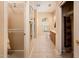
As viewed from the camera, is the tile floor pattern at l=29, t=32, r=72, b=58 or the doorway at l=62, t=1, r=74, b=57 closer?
the tile floor pattern at l=29, t=32, r=72, b=58

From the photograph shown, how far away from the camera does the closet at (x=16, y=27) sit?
5.43 metres

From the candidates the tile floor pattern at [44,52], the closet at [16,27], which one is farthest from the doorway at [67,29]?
the closet at [16,27]

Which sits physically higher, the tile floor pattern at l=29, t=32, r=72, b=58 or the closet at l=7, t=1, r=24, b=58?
the closet at l=7, t=1, r=24, b=58

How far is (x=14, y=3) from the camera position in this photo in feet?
17.8

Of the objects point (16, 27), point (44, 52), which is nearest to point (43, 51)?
point (44, 52)

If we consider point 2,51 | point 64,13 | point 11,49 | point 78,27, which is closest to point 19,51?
point 11,49

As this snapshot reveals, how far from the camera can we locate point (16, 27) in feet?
18.0

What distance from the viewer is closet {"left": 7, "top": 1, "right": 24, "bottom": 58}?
17.8 feet

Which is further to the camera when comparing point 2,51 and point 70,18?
point 70,18

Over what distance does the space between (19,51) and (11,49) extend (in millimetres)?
323

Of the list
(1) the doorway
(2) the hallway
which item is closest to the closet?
(2) the hallway

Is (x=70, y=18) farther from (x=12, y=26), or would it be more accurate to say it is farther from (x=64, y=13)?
(x=12, y=26)

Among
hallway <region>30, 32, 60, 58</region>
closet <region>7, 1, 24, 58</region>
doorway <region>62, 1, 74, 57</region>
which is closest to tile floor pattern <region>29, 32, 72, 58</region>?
hallway <region>30, 32, 60, 58</region>

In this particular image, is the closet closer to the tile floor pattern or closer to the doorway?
the tile floor pattern
